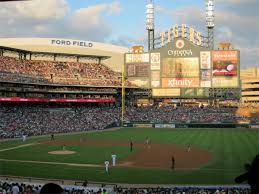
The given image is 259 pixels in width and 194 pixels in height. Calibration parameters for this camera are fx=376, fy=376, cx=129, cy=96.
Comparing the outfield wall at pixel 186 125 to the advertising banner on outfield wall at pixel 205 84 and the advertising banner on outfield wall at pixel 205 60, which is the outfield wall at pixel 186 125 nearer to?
the advertising banner on outfield wall at pixel 205 84

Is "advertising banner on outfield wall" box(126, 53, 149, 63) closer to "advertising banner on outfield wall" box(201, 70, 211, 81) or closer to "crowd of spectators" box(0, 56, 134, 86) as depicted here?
"crowd of spectators" box(0, 56, 134, 86)

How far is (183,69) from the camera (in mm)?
78812

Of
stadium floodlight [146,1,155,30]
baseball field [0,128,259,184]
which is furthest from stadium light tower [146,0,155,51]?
baseball field [0,128,259,184]

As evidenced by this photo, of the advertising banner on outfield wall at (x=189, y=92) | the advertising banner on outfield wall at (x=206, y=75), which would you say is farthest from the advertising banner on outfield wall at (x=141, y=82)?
the advertising banner on outfield wall at (x=206, y=75)

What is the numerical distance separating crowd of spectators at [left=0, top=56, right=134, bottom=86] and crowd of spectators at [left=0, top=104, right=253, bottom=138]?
5464mm

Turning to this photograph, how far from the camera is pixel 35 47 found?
314ft

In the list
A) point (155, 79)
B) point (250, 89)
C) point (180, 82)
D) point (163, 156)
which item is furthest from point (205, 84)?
point (250, 89)

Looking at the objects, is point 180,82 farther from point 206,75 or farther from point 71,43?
point 71,43

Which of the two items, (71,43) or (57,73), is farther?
(71,43)

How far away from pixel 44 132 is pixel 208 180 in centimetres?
3881

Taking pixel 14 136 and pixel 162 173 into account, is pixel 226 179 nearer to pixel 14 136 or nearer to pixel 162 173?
pixel 162 173

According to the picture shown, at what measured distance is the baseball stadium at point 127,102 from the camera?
4303 centimetres

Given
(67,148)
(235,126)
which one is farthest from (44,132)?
(235,126)

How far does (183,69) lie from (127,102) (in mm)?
17484
